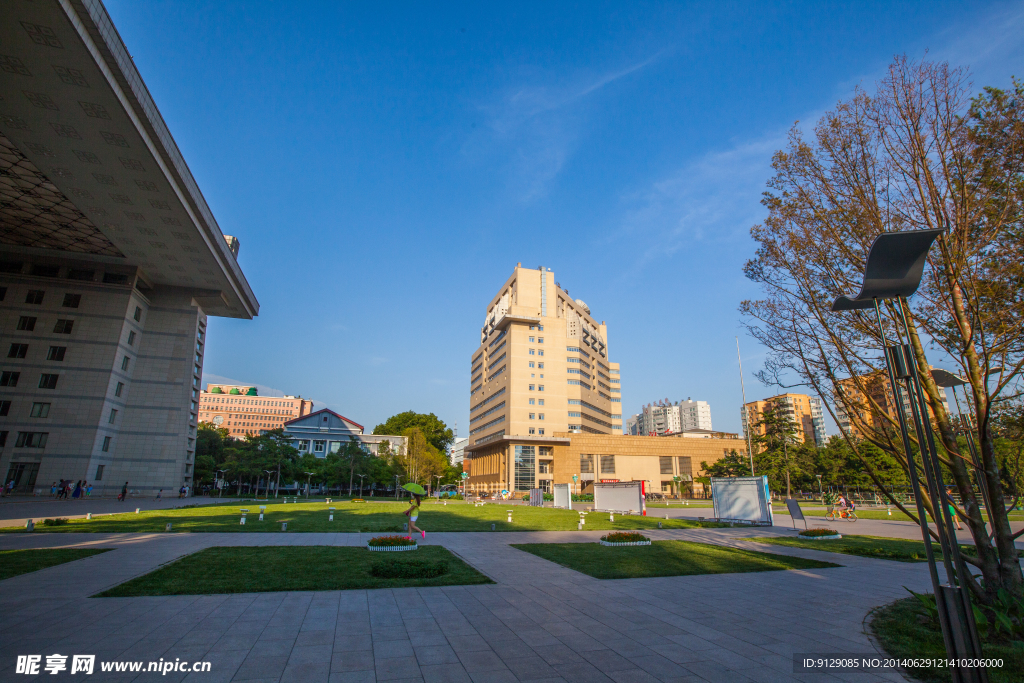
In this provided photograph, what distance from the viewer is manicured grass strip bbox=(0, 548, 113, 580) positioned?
437 inches

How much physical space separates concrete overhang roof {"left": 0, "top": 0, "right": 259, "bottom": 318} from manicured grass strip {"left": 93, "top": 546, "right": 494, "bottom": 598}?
3030 centimetres

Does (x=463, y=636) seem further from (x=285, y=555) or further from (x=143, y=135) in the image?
(x=143, y=135)

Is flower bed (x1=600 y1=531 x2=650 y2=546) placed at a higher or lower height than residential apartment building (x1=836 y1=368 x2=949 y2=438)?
lower

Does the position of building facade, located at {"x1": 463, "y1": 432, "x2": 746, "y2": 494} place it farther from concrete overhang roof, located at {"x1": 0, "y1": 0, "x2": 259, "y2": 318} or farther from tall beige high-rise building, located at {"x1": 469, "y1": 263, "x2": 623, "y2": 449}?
concrete overhang roof, located at {"x1": 0, "y1": 0, "x2": 259, "y2": 318}

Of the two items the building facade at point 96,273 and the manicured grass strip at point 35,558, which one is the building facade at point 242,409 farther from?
the manicured grass strip at point 35,558

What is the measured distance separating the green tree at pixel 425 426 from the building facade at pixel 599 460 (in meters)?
18.2

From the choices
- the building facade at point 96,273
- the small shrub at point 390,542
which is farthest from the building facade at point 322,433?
the small shrub at point 390,542

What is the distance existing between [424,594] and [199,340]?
67.6m

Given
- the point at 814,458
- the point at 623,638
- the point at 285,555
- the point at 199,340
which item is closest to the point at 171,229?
the point at 199,340

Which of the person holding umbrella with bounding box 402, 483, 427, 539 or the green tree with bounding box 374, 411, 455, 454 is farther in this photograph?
the green tree with bounding box 374, 411, 455, 454

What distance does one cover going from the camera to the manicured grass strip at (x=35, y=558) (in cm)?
1109

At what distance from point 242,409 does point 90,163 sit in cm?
16249

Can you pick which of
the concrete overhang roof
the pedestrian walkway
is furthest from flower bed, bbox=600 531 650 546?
the concrete overhang roof

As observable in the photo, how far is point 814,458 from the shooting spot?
220 feet
